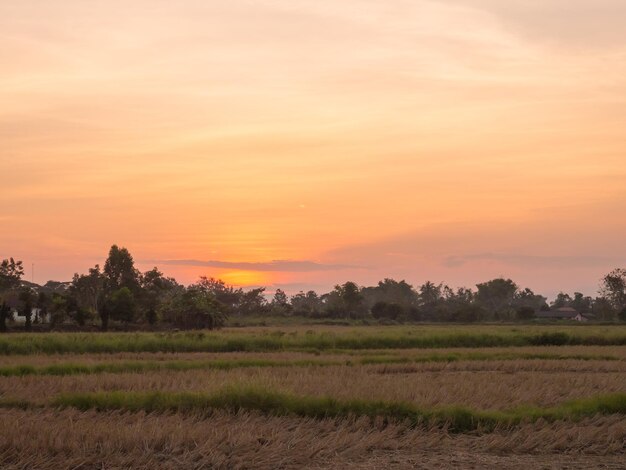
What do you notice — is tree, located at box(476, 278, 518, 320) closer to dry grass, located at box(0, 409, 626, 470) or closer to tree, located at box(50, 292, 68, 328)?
tree, located at box(50, 292, 68, 328)

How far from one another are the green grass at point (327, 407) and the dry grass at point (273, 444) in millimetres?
399

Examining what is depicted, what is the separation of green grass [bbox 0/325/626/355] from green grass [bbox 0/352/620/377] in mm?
5975

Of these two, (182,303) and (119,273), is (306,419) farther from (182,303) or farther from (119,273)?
(119,273)

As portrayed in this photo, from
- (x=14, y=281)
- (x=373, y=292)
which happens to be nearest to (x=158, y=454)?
(x=14, y=281)

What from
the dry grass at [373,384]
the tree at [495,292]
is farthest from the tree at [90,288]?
the tree at [495,292]

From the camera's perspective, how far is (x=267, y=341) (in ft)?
105

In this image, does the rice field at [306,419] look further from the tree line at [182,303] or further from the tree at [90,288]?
the tree at [90,288]

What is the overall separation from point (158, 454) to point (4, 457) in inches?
71.8

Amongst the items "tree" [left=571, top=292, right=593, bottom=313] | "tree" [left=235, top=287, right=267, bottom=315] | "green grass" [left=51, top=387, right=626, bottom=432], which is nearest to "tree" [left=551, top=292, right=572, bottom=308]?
"tree" [left=571, top=292, right=593, bottom=313]

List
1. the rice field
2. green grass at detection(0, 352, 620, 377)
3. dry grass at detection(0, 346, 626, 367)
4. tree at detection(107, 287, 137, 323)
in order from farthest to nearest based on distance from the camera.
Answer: tree at detection(107, 287, 137, 323) → dry grass at detection(0, 346, 626, 367) → green grass at detection(0, 352, 620, 377) → the rice field

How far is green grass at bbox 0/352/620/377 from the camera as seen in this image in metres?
20.6

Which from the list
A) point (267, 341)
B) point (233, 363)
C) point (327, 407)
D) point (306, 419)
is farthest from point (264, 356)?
point (306, 419)

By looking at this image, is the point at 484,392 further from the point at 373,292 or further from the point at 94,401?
the point at 373,292

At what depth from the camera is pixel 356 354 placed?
28.9 meters
